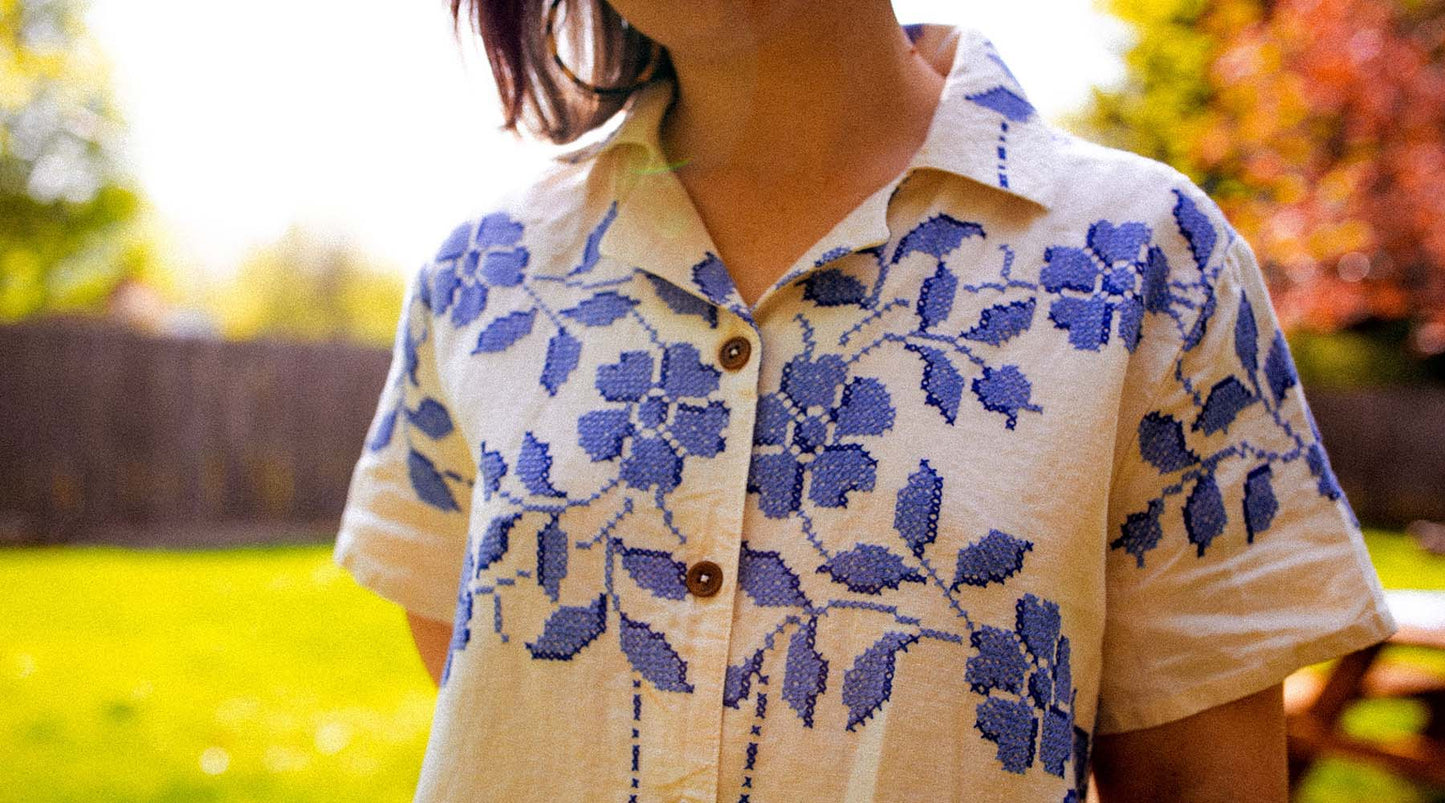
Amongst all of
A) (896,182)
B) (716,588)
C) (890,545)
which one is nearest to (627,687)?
(716,588)

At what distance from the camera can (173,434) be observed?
7.88 m

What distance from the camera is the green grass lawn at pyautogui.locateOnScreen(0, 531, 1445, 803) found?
3195mm

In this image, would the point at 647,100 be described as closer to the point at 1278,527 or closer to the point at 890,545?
the point at 890,545

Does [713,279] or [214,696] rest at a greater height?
[713,279]

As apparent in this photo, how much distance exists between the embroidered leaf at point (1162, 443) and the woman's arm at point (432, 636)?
700 millimetres

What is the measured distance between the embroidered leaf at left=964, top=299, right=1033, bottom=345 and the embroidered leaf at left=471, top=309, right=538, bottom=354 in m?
0.39

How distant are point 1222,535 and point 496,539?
0.57m

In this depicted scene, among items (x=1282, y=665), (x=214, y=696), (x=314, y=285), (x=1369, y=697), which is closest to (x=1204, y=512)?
(x=1282, y=665)

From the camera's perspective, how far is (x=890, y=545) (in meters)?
0.77

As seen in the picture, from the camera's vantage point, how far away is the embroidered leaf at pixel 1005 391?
780 millimetres

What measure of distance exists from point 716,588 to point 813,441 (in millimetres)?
133

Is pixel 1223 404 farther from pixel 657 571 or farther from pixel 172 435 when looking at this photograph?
pixel 172 435

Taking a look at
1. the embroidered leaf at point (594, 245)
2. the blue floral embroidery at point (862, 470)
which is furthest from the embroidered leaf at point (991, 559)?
the embroidered leaf at point (594, 245)

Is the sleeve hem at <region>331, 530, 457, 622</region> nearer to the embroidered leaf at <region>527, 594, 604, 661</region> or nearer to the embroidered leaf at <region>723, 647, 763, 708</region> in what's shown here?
the embroidered leaf at <region>527, 594, 604, 661</region>
